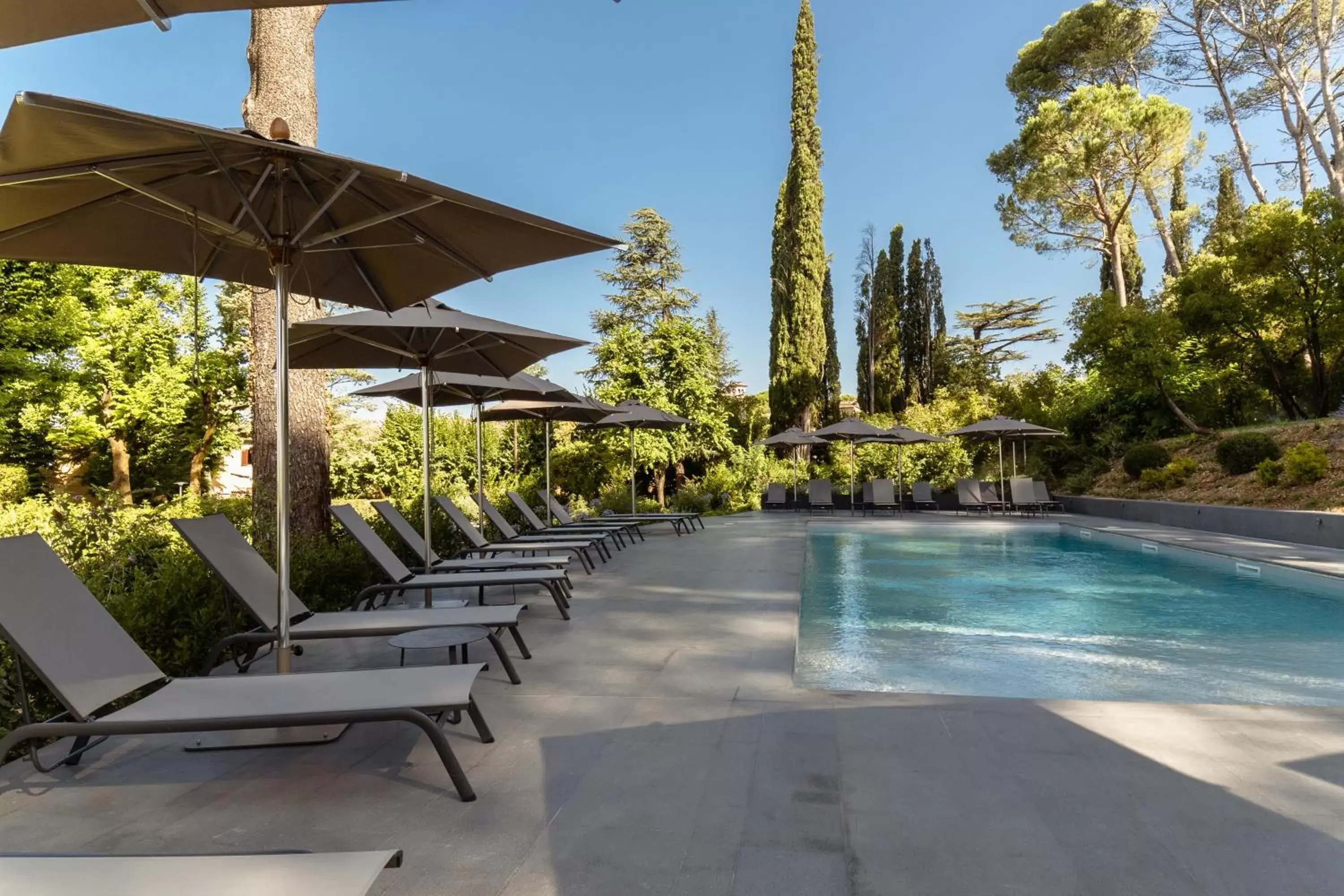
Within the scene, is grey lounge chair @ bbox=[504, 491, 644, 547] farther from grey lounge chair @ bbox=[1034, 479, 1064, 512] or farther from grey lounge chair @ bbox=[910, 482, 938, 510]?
grey lounge chair @ bbox=[1034, 479, 1064, 512]

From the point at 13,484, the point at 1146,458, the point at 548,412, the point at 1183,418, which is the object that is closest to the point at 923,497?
the point at 1146,458

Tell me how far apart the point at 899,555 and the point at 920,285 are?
2286 centimetres

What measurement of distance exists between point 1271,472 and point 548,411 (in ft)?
39.5

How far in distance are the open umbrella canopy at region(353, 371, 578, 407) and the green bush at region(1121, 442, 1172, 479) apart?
13.6 metres

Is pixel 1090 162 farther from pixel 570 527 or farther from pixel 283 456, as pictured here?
pixel 283 456

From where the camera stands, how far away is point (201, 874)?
1665 mm

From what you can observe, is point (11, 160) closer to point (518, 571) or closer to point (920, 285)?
point (518, 571)

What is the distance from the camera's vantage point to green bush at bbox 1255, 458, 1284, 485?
42.4 ft

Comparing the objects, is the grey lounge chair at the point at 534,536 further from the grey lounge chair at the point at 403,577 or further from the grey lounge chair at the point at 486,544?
the grey lounge chair at the point at 403,577

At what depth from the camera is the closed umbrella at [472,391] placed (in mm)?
8117

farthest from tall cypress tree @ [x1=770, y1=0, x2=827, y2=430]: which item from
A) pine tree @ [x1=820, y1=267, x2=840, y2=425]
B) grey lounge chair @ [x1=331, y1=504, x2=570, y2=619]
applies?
grey lounge chair @ [x1=331, y1=504, x2=570, y2=619]

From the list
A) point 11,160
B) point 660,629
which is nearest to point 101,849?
point 11,160

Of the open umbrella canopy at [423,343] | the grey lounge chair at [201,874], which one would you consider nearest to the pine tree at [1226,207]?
the open umbrella canopy at [423,343]

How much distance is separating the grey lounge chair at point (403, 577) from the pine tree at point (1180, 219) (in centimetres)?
2566
